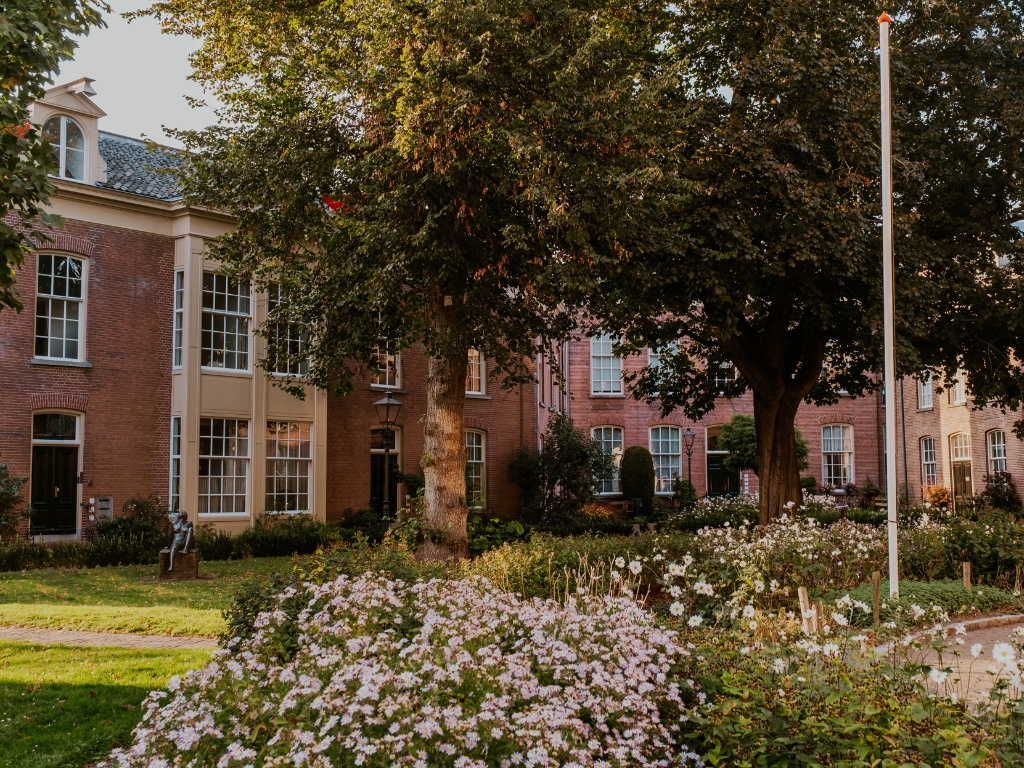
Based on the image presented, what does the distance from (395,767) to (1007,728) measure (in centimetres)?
265

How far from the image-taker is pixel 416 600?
5.95 metres

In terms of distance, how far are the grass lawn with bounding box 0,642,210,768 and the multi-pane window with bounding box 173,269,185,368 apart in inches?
471

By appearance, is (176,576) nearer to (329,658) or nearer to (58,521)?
(58,521)

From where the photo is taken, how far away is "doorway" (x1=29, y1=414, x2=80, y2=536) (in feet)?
59.9

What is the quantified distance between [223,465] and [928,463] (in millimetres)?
27996

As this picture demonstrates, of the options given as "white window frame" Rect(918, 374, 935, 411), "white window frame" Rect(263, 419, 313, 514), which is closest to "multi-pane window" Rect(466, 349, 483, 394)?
"white window frame" Rect(263, 419, 313, 514)

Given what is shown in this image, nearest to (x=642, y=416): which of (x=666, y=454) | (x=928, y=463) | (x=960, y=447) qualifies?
(x=666, y=454)

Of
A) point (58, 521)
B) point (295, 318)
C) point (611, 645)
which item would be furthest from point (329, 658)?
point (58, 521)

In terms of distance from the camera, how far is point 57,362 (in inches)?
729

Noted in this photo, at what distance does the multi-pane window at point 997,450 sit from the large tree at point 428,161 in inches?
835

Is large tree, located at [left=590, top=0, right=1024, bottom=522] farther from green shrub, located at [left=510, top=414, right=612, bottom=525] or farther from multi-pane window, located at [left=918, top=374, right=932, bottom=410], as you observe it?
multi-pane window, located at [left=918, top=374, right=932, bottom=410]

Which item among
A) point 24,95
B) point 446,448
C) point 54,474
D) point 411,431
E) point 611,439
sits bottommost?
point 54,474

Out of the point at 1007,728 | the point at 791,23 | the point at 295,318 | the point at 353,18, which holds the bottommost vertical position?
the point at 1007,728

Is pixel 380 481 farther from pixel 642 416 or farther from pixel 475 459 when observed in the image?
pixel 642 416
